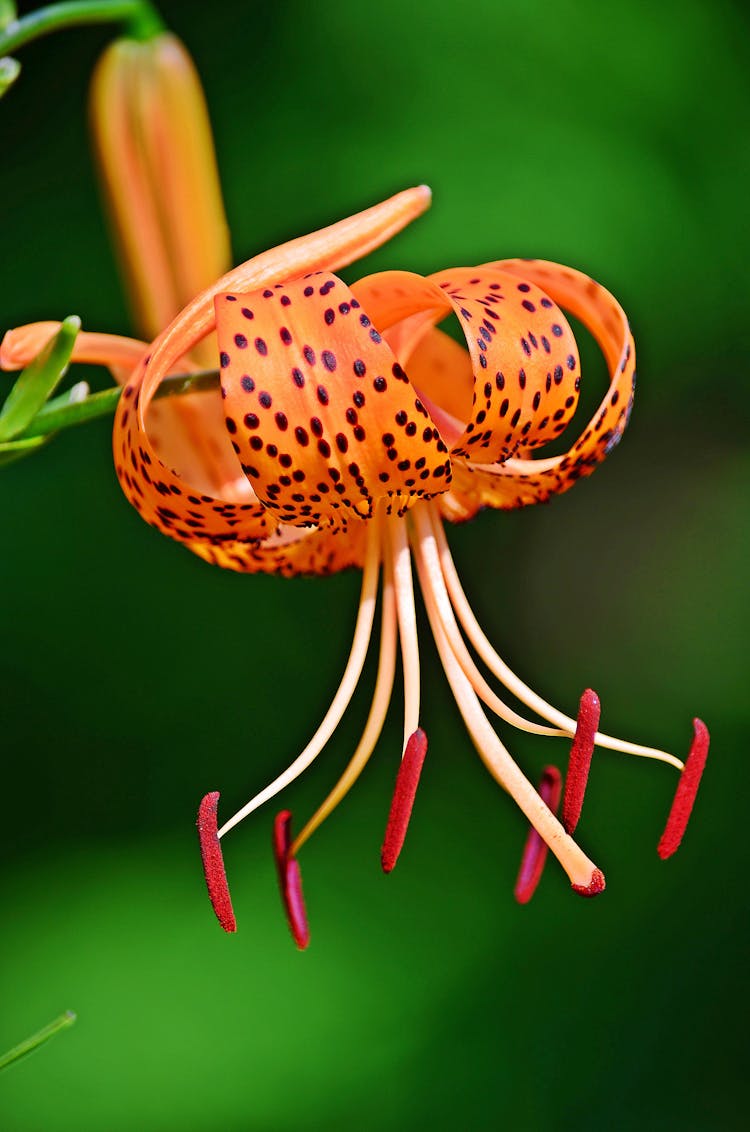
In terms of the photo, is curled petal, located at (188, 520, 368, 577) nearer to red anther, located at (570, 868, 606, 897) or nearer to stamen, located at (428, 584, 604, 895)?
stamen, located at (428, 584, 604, 895)

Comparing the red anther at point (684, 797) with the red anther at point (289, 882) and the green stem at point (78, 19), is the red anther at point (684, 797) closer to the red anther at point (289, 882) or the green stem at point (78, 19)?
the red anther at point (289, 882)

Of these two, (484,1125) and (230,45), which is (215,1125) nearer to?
(484,1125)

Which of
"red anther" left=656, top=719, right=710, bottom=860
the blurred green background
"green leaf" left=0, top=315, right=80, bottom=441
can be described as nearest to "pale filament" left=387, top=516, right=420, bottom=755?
"red anther" left=656, top=719, right=710, bottom=860

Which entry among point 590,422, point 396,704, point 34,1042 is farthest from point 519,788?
point 396,704

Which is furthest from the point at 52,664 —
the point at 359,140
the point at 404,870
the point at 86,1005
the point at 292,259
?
the point at 292,259

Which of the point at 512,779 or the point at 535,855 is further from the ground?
the point at 512,779

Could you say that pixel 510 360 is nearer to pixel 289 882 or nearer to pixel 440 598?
pixel 440 598
